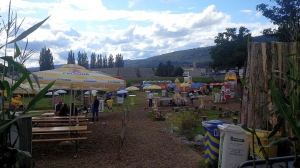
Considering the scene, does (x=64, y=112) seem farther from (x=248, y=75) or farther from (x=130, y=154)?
(x=248, y=75)

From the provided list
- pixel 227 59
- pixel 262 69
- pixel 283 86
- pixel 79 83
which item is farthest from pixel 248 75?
pixel 227 59

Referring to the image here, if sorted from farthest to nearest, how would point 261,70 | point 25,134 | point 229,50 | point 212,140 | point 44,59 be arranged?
point 229,50 → point 44,59 → point 212,140 → point 261,70 → point 25,134

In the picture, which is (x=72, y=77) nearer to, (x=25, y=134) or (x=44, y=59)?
(x=25, y=134)

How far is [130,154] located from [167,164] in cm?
130

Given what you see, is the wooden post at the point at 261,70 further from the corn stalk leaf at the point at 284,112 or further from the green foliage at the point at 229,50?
the green foliage at the point at 229,50

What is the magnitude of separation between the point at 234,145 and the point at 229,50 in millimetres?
38131

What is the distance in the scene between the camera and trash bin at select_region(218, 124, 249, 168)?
475cm

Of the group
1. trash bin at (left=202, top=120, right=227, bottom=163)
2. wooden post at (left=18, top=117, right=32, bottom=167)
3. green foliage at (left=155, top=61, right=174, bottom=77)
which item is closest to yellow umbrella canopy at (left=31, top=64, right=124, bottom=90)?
trash bin at (left=202, top=120, right=227, bottom=163)

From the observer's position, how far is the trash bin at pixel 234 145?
15.6 feet

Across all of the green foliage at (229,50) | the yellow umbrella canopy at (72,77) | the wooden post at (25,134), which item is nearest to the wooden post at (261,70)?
the wooden post at (25,134)

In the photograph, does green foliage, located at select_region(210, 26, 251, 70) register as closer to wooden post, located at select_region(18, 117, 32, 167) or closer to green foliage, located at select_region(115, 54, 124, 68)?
wooden post, located at select_region(18, 117, 32, 167)

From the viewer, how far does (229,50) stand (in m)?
41.3

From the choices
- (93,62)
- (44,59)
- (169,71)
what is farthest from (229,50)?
(93,62)

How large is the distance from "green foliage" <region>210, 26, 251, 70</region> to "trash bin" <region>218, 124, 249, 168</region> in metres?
36.0
